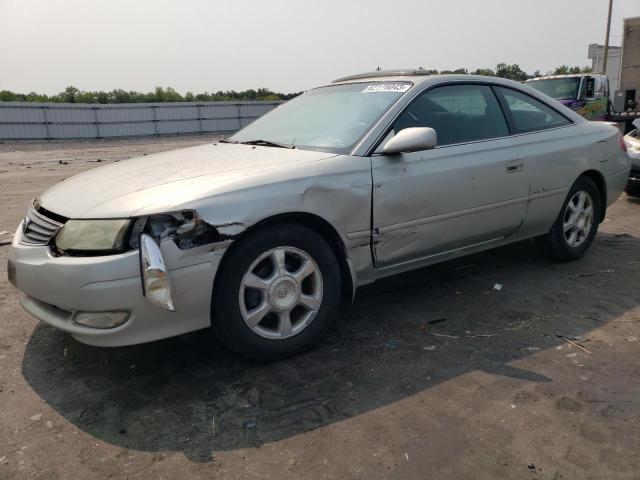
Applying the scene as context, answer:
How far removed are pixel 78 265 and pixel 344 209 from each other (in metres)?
1.45

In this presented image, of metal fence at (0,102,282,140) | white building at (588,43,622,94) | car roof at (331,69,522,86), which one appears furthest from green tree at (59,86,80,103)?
car roof at (331,69,522,86)

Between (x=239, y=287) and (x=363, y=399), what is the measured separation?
0.85 meters

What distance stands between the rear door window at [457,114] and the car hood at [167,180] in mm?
817

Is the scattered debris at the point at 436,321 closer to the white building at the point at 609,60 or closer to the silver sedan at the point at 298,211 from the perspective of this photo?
the silver sedan at the point at 298,211

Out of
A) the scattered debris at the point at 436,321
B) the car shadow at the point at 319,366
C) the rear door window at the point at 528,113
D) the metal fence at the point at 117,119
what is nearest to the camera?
the car shadow at the point at 319,366

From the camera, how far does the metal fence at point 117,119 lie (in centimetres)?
2616

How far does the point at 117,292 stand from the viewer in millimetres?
2543

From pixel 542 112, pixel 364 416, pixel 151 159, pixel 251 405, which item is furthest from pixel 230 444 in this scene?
pixel 542 112

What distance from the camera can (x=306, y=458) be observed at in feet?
7.39

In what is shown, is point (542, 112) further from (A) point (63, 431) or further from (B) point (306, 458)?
(A) point (63, 431)

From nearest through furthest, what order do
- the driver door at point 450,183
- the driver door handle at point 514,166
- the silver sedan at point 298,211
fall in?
the silver sedan at point 298,211 → the driver door at point 450,183 → the driver door handle at point 514,166

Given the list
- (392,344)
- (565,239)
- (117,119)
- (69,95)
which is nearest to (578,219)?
(565,239)

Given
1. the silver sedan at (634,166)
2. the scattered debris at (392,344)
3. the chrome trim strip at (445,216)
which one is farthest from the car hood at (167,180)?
the silver sedan at (634,166)

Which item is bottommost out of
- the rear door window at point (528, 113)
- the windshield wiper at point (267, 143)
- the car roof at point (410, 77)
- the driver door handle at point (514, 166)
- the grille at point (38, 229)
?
the grille at point (38, 229)
